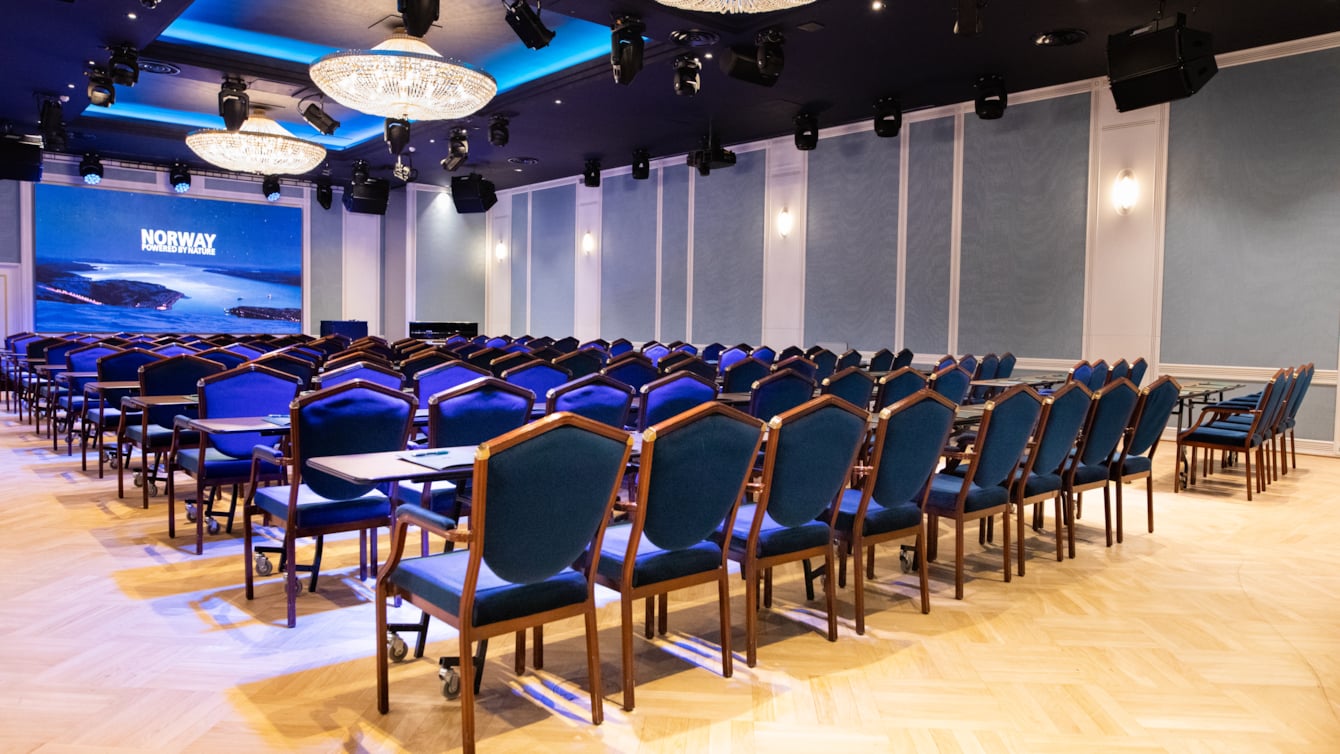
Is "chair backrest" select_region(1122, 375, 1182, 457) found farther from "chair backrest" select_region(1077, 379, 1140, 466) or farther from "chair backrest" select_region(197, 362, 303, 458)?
"chair backrest" select_region(197, 362, 303, 458)

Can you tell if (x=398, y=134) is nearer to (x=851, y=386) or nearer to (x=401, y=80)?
(x=401, y=80)

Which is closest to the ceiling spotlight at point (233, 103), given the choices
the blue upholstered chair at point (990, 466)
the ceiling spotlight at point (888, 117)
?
the ceiling spotlight at point (888, 117)

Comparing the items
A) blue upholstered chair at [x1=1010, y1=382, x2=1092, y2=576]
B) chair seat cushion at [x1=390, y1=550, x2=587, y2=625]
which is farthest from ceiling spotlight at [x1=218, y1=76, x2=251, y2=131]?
blue upholstered chair at [x1=1010, y1=382, x2=1092, y2=576]

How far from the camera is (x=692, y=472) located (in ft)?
8.87

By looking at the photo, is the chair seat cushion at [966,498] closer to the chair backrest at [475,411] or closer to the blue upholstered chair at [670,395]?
the blue upholstered chair at [670,395]

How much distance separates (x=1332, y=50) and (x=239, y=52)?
11.3 m

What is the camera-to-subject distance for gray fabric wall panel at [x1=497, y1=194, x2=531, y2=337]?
17.7 metres

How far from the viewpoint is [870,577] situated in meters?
4.28

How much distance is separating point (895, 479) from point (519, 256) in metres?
15.2

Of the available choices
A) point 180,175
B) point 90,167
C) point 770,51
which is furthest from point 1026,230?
point 90,167

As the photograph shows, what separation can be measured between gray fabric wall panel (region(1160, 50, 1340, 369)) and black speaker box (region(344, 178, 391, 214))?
11994 mm

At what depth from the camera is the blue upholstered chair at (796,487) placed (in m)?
2.99

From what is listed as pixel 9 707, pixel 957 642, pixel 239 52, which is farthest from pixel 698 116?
pixel 9 707

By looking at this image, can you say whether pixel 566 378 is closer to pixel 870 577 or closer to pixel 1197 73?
pixel 870 577
